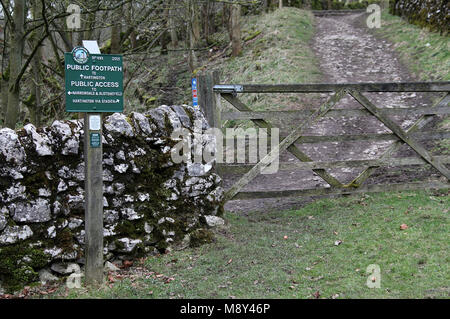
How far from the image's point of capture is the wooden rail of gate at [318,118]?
6492mm

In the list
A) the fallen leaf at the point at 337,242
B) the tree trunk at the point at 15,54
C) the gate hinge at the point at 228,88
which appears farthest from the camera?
the tree trunk at the point at 15,54

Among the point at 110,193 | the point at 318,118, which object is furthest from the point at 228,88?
the point at 110,193

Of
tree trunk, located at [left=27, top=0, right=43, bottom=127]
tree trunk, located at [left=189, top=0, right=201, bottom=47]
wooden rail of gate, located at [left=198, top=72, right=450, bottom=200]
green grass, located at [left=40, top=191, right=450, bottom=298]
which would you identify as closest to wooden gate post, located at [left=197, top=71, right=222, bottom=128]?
wooden rail of gate, located at [left=198, top=72, right=450, bottom=200]

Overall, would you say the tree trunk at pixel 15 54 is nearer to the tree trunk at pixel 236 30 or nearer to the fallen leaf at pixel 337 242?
the fallen leaf at pixel 337 242

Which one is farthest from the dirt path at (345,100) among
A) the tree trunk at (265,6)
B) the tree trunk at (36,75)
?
the tree trunk at (36,75)

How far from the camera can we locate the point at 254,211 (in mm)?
7336

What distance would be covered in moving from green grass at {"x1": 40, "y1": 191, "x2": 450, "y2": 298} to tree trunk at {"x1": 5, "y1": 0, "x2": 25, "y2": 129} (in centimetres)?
461

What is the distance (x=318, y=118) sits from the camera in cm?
671

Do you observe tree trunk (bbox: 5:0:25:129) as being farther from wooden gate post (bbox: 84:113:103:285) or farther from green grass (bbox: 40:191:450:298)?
green grass (bbox: 40:191:450:298)

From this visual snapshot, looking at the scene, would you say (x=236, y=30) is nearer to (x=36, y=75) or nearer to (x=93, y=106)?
(x=36, y=75)

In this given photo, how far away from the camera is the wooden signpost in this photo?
434 centimetres

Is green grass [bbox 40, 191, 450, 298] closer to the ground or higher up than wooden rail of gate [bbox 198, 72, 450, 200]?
closer to the ground

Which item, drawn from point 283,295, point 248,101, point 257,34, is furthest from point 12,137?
point 257,34

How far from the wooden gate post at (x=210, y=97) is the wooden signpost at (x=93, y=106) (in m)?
2.04
